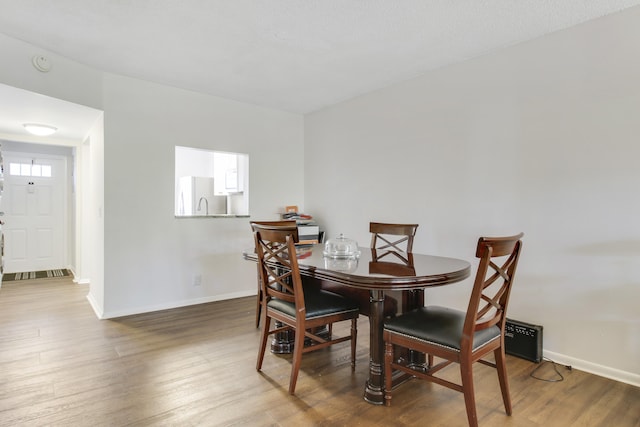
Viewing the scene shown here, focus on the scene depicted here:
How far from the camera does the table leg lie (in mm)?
1973

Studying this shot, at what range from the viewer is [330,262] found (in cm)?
222

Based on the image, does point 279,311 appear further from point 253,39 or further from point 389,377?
point 253,39

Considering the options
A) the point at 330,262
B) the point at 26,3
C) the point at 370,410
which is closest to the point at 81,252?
the point at 26,3

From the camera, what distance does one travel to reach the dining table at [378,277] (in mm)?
1741

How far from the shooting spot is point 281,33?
8.66 feet

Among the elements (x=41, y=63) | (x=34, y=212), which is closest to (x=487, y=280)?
(x=41, y=63)

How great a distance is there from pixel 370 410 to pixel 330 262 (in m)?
0.85

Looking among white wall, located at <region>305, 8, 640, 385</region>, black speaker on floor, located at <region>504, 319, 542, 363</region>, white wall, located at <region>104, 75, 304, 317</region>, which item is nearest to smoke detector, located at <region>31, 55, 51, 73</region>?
white wall, located at <region>104, 75, 304, 317</region>

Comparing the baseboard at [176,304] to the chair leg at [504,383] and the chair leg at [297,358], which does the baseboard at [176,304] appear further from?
the chair leg at [504,383]

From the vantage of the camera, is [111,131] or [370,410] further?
[111,131]

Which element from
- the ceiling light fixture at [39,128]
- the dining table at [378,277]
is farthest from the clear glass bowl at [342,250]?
the ceiling light fixture at [39,128]

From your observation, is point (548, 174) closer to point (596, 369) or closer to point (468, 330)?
point (596, 369)

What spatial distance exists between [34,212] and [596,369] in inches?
298

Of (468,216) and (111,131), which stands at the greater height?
(111,131)
